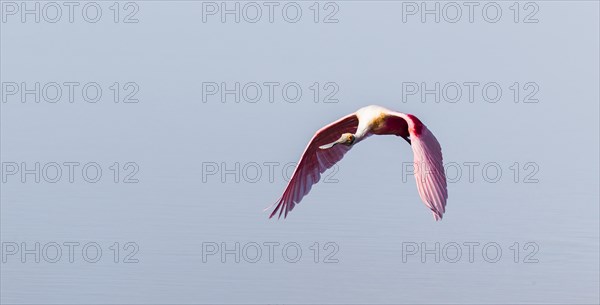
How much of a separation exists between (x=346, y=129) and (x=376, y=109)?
387 millimetres

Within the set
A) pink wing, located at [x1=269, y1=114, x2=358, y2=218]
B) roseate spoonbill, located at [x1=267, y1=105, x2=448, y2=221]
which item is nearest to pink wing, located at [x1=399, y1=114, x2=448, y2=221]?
roseate spoonbill, located at [x1=267, y1=105, x2=448, y2=221]

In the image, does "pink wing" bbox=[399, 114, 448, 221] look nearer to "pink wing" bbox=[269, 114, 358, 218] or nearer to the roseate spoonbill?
the roseate spoonbill

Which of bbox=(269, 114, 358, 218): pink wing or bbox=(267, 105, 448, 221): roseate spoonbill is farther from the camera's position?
bbox=(269, 114, 358, 218): pink wing

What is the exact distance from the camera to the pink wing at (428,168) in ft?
14.8

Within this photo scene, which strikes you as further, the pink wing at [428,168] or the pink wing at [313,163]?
the pink wing at [313,163]

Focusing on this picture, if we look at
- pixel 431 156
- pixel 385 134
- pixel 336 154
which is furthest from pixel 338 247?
pixel 431 156

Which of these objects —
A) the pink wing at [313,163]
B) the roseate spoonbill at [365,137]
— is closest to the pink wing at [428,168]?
the roseate spoonbill at [365,137]

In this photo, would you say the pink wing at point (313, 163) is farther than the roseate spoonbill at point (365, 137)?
Yes

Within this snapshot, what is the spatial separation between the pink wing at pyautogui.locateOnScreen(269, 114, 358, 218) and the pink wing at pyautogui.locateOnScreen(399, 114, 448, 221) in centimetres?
58

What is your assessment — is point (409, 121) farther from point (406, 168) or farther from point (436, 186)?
point (406, 168)

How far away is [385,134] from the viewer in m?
5.18

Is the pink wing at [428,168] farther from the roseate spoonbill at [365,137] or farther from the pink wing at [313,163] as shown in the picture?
the pink wing at [313,163]

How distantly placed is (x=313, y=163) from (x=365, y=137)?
1.69 ft

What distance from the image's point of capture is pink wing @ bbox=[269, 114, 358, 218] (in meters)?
5.45
